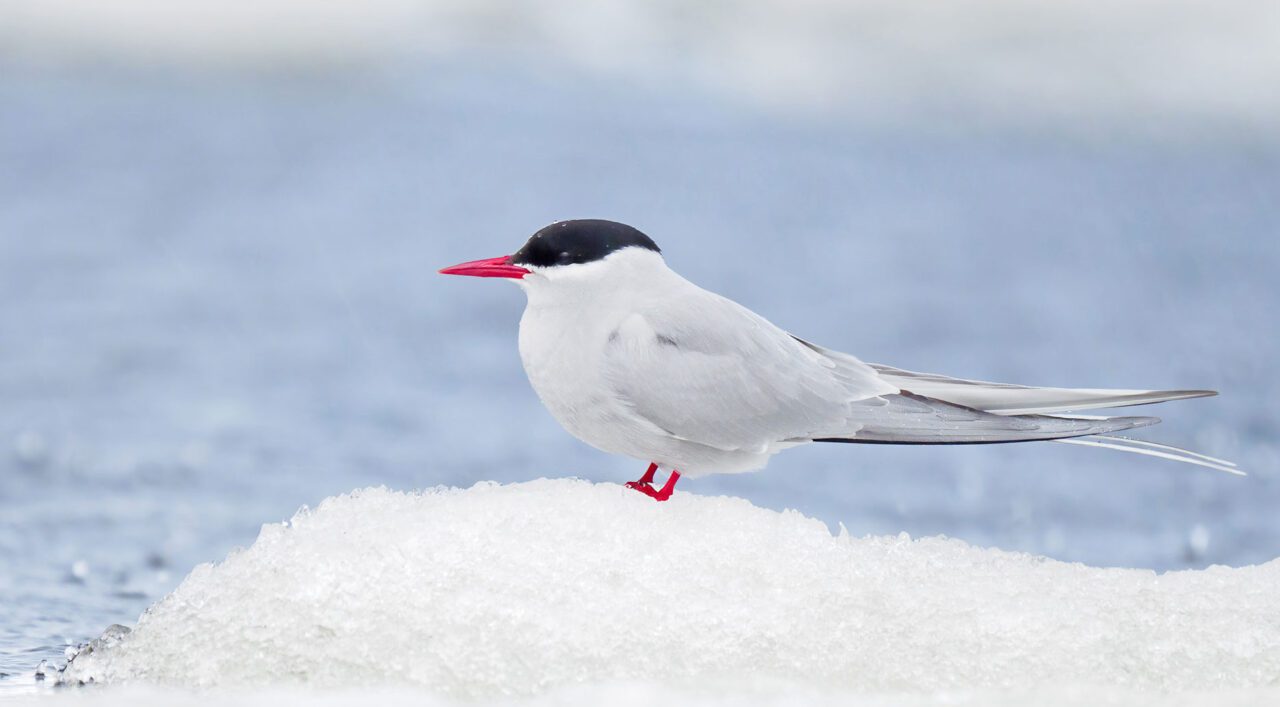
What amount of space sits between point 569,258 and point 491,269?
0.20 meters

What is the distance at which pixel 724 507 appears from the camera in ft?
12.3

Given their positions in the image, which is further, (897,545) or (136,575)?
(136,575)

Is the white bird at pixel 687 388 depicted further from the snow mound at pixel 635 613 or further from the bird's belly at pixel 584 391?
the snow mound at pixel 635 613

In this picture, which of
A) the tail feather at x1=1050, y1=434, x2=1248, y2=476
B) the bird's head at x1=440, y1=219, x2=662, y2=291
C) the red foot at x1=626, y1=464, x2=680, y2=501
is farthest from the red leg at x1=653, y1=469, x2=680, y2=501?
the tail feather at x1=1050, y1=434, x2=1248, y2=476

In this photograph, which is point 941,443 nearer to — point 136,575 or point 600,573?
point 600,573

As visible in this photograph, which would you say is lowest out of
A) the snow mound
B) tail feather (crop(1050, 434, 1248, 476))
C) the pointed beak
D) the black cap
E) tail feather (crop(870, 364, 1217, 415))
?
the snow mound

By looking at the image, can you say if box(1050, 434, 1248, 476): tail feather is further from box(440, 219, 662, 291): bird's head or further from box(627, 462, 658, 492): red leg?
box(440, 219, 662, 291): bird's head

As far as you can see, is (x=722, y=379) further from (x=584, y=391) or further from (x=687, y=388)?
(x=584, y=391)

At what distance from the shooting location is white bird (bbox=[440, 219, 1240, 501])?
3.52 m

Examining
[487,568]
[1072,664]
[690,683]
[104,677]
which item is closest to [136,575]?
[104,677]

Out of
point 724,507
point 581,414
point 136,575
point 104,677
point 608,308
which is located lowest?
point 136,575

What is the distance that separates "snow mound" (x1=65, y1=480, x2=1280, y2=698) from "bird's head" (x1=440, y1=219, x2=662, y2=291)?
585mm

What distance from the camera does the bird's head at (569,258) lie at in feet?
11.7

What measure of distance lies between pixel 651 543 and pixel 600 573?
0.18 m
